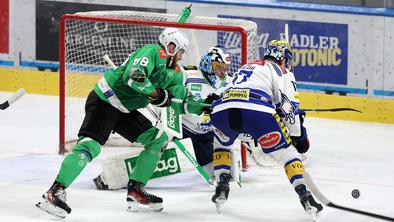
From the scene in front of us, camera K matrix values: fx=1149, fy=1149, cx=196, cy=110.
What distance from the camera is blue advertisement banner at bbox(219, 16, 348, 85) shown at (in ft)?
32.8

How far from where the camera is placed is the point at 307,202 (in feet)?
20.4

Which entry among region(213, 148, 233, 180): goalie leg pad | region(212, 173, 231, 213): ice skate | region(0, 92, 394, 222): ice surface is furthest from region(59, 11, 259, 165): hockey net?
region(212, 173, 231, 213): ice skate

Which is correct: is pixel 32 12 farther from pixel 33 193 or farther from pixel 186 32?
pixel 33 193

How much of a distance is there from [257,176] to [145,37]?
2434 millimetres

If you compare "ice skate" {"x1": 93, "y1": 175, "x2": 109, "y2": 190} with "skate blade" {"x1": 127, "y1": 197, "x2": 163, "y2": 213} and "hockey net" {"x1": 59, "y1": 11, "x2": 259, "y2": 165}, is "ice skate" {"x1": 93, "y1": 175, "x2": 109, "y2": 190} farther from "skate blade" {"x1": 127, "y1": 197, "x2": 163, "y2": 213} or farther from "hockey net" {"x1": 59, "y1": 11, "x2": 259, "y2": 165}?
"hockey net" {"x1": 59, "y1": 11, "x2": 259, "y2": 165}

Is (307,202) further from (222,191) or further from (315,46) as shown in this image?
(315,46)

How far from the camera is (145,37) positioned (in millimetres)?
9750

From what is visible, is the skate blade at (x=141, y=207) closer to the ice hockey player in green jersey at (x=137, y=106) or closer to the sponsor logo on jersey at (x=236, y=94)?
the ice hockey player in green jersey at (x=137, y=106)

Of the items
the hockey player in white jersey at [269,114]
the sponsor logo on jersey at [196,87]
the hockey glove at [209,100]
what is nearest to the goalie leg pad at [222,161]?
the hockey player in white jersey at [269,114]

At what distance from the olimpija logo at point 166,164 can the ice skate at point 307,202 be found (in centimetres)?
131

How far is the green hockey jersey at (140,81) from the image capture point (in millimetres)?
6453

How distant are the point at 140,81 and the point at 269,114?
765 millimetres

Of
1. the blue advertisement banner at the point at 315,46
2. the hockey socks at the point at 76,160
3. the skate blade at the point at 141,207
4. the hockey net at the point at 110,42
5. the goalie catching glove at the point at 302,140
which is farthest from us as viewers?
the blue advertisement banner at the point at 315,46

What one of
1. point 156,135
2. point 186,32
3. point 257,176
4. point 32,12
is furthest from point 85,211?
point 32,12
